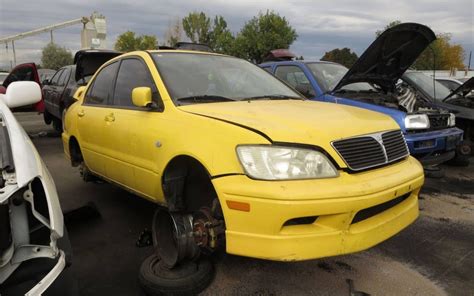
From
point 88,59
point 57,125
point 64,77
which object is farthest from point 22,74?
point 88,59

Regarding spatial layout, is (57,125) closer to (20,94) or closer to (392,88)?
(20,94)

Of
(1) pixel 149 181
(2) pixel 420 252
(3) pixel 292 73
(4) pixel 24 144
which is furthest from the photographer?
(3) pixel 292 73

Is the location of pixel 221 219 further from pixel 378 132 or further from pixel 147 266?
pixel 378 132

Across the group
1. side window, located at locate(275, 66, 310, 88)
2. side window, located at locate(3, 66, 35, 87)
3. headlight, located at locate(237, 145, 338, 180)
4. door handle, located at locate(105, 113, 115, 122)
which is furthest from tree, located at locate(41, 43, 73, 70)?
headlight, located at locate(237, 145, 338, 180)

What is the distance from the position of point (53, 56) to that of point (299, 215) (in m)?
76.4

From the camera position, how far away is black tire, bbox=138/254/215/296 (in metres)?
A: 2.80

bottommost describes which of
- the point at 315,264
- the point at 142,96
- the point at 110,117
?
the point at 315,264

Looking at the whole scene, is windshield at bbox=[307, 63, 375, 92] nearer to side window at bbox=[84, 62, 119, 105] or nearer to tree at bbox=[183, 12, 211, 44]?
side window at bbox=[84, 62, 119, 105]

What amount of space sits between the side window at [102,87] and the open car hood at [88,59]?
3.65 meters

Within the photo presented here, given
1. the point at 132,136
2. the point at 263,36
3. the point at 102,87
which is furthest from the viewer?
the point at 263,36

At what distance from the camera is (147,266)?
10.0ft

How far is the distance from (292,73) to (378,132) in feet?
12.5

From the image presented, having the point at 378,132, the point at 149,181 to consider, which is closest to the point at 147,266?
the point at 149,181

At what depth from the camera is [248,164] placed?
2430mm
